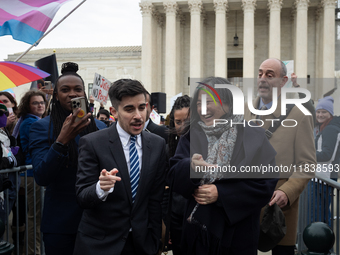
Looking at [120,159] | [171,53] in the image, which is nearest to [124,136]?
[120,159]

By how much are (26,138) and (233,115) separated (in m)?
3.30

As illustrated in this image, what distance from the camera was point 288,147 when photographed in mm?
3232

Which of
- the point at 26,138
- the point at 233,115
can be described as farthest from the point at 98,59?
the point at 233,115

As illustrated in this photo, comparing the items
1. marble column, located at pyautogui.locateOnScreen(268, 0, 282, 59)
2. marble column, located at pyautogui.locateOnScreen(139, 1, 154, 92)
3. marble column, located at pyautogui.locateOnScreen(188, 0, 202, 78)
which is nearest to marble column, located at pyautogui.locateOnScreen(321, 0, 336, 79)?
marble column, located at pyautogui.locateOnScreen(268, 0, 282, 59)

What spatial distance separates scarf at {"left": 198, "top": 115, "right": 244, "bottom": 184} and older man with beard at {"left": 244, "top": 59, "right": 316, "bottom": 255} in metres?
0.76

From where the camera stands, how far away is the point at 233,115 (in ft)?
8.92

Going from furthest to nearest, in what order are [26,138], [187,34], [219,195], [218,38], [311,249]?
[187,34] → [218,38] → [26,138] → [219,195] → [311,249]

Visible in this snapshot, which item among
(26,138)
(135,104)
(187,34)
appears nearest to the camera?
(135,104)

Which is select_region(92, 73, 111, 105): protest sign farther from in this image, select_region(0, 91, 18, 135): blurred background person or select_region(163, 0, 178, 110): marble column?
select_region(163, 0, 178, 110): marble column

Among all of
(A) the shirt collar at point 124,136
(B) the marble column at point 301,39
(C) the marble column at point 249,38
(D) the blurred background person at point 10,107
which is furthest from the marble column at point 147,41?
(A) the shirt collar at point 124,136

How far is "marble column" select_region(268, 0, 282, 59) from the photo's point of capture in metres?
32.8

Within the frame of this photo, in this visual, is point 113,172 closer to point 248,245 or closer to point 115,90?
point 115,90

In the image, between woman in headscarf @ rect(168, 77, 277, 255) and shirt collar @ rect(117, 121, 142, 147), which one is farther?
shirt collar @ rect(117, 121, 142, 147)

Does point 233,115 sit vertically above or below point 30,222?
above
